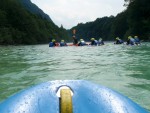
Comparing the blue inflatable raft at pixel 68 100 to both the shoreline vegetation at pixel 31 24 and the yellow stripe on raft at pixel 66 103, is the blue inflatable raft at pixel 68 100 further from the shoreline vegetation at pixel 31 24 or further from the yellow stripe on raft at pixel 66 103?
the shoreline vegetation at pixel 31 24

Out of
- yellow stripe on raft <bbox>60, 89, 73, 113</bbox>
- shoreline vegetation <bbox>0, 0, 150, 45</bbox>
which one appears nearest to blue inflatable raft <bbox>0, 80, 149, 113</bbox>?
yellow stripe on raft <bbox>60, 89, 73, 113</bbox>

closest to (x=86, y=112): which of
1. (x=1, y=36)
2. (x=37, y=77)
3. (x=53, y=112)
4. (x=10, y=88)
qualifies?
(x=53, y=112)

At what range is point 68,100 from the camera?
1.82m

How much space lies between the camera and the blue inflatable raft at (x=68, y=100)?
1.87 meters

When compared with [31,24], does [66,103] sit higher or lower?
higher

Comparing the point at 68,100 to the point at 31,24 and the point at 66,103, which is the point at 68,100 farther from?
the point at 31,24

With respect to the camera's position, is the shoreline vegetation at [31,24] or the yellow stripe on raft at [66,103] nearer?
the yellow stripe on raft at [66,103]

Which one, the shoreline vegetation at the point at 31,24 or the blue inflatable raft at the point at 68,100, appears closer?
the blue inflatable raft at the point at 68,100

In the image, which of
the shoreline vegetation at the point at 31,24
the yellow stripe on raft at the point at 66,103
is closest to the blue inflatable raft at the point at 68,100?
the yellow stripe on raft at the point at 66,103

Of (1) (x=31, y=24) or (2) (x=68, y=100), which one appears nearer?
(2) (x=68, y=100)

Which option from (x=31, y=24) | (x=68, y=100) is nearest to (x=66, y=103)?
(x=68, y=100)

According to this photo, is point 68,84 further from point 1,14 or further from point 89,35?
point 89,35

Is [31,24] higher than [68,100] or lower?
lower

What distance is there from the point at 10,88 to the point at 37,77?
4.51 ft
